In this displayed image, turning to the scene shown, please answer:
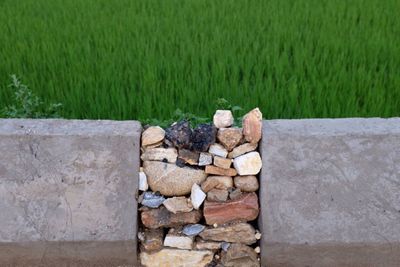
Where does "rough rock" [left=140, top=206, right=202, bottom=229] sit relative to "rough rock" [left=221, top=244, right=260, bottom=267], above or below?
above

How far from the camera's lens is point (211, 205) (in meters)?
2.24

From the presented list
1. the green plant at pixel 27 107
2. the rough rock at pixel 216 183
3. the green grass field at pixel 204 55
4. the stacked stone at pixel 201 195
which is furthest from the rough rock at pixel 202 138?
the green plant at pixel 27 107

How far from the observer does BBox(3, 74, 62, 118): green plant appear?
2727mm

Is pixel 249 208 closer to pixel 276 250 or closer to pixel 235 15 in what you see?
pixel 276 250

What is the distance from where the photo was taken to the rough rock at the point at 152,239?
7.39 ft

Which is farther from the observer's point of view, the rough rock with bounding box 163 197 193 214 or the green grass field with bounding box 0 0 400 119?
the green grass field with bounding box 0 0 400 119

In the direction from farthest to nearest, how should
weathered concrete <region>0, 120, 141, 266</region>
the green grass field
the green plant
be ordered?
the green grass field < the green plant < weathered concrete <region>0, 120, 141, 266</region>

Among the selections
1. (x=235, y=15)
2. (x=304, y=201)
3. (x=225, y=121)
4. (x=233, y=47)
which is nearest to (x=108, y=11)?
(x=235, y=15)

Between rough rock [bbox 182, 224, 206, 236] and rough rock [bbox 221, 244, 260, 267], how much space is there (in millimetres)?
123

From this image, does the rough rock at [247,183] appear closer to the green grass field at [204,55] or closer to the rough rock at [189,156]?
the rough rock at [189,156]

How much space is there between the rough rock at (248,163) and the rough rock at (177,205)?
22 cm

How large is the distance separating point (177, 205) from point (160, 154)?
0.19 meters

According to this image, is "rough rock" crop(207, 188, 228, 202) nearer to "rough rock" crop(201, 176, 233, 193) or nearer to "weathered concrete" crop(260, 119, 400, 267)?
"rough rock" crop(201, 176, 233, 193)

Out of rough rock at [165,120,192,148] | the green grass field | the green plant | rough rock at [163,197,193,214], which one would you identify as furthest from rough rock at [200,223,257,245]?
the green plant
